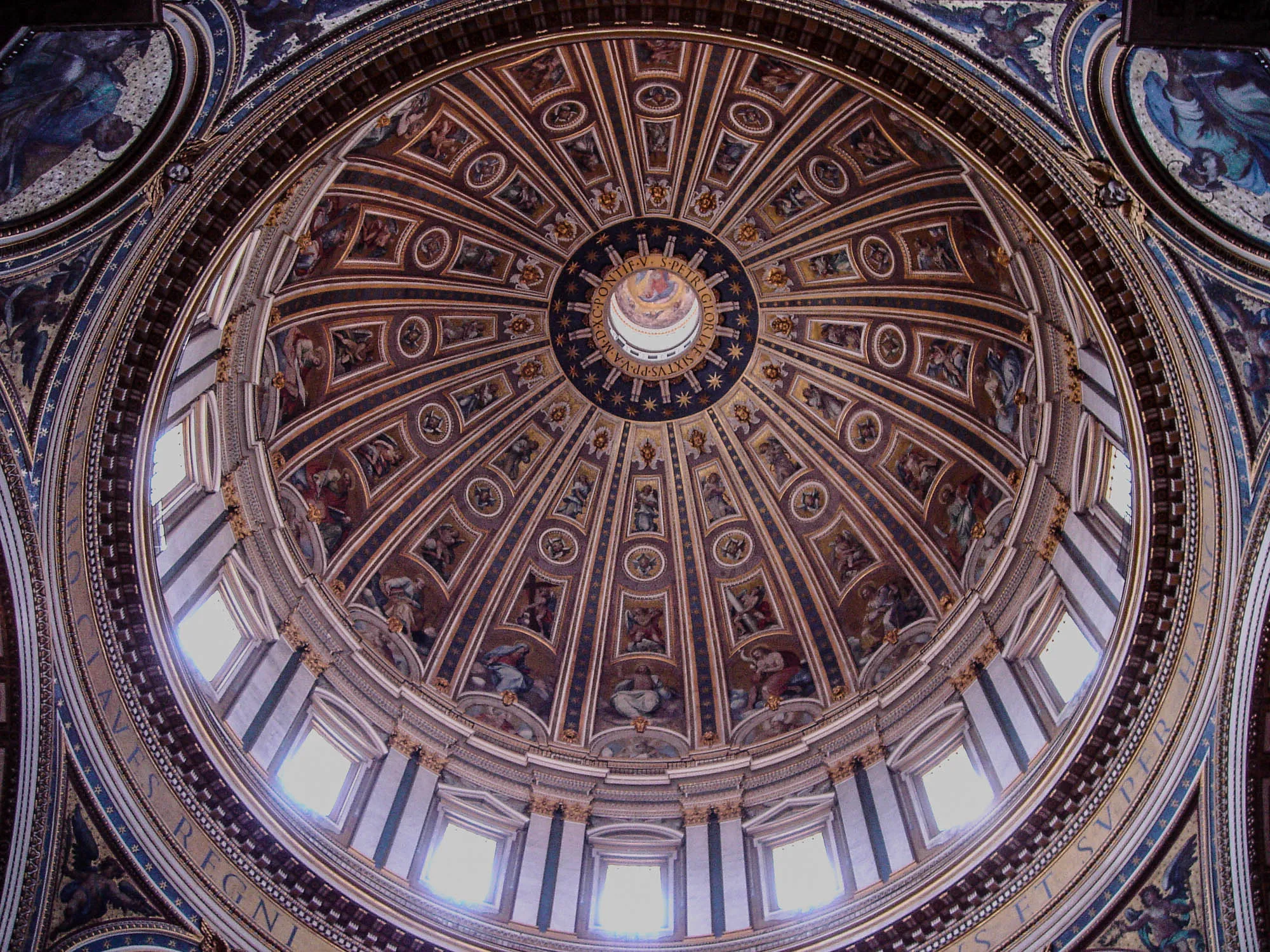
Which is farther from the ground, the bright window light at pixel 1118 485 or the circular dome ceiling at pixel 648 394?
the circular dome ceiling at pixel 648 394

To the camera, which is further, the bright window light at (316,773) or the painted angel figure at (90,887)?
the bright window light at (316,773)

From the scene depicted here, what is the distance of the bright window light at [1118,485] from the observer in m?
19.1

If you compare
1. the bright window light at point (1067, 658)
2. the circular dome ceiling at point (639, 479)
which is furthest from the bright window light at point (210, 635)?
the bright window light at point (1067, 658)

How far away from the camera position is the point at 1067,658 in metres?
19.8

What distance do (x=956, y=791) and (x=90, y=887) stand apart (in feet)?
43.0

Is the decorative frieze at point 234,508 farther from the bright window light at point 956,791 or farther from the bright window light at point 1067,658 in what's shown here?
the bright window light at point 1067,658

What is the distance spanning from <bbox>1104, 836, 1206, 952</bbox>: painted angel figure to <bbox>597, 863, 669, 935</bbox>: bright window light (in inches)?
329

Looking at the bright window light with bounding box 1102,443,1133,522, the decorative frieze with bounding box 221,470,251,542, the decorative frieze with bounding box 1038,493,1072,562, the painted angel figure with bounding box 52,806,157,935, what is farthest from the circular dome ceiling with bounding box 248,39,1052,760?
the painted angel figure with bounding box 52,806,157,935

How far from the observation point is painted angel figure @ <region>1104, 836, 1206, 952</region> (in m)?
14.8

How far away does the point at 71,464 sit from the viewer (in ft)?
50.3

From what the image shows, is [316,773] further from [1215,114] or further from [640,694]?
[1215,114]

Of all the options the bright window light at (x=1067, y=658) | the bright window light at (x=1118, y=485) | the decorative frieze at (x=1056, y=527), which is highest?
the decorative frieze at (x=1056, y=527)

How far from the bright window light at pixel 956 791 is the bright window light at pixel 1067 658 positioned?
1.99 metres

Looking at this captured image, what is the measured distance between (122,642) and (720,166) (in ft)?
57.4
